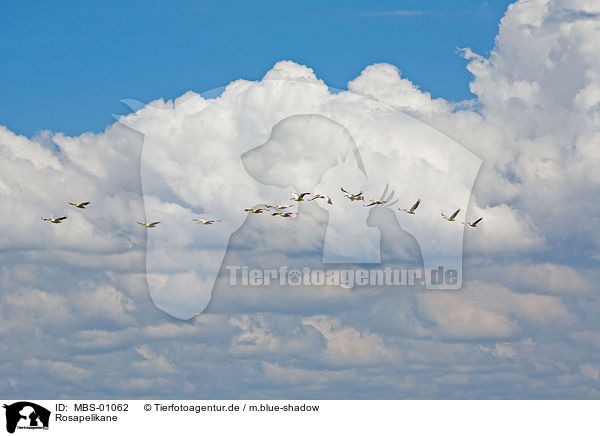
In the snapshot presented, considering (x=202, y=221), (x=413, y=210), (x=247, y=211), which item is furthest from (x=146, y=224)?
(x=413, y=210)

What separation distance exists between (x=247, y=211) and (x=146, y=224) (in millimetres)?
13864

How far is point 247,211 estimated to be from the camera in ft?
350

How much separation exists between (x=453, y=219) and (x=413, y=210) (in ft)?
22.6
